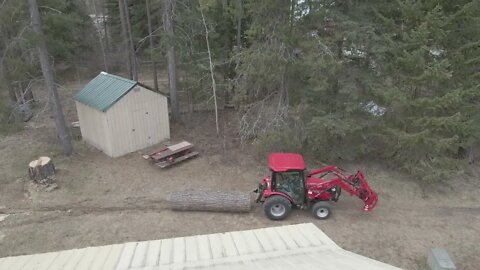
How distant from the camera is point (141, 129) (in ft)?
50.8

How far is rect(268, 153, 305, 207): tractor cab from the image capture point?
10.4 meters

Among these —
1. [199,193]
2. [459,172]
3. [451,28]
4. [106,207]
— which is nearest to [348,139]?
[459,172]

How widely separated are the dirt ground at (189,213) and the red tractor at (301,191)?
37 centimetres

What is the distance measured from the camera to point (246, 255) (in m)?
6.16

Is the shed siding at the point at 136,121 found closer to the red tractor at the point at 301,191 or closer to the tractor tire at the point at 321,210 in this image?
the red tractor at the point at 301,191

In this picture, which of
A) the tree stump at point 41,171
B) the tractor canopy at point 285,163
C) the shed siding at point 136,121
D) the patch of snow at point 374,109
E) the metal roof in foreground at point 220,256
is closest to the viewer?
the metal roof in foreground at point 220,256

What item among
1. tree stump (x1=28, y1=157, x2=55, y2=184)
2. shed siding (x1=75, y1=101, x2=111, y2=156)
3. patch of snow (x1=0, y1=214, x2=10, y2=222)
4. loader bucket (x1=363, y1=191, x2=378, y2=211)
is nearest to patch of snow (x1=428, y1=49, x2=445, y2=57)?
loader bucket (x1=363, y1=191, x2=378, y2=211)

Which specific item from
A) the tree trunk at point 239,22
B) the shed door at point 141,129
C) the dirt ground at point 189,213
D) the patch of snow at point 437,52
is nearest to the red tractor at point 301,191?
the dirt ground at point 189,213

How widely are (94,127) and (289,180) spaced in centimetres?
874

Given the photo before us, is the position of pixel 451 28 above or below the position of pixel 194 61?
above

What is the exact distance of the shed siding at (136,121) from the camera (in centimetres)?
1462

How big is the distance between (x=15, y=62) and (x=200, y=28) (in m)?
7.24

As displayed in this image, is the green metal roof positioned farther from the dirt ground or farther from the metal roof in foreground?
the metal roof in foreground

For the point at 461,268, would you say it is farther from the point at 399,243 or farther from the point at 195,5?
the point at 195,5
